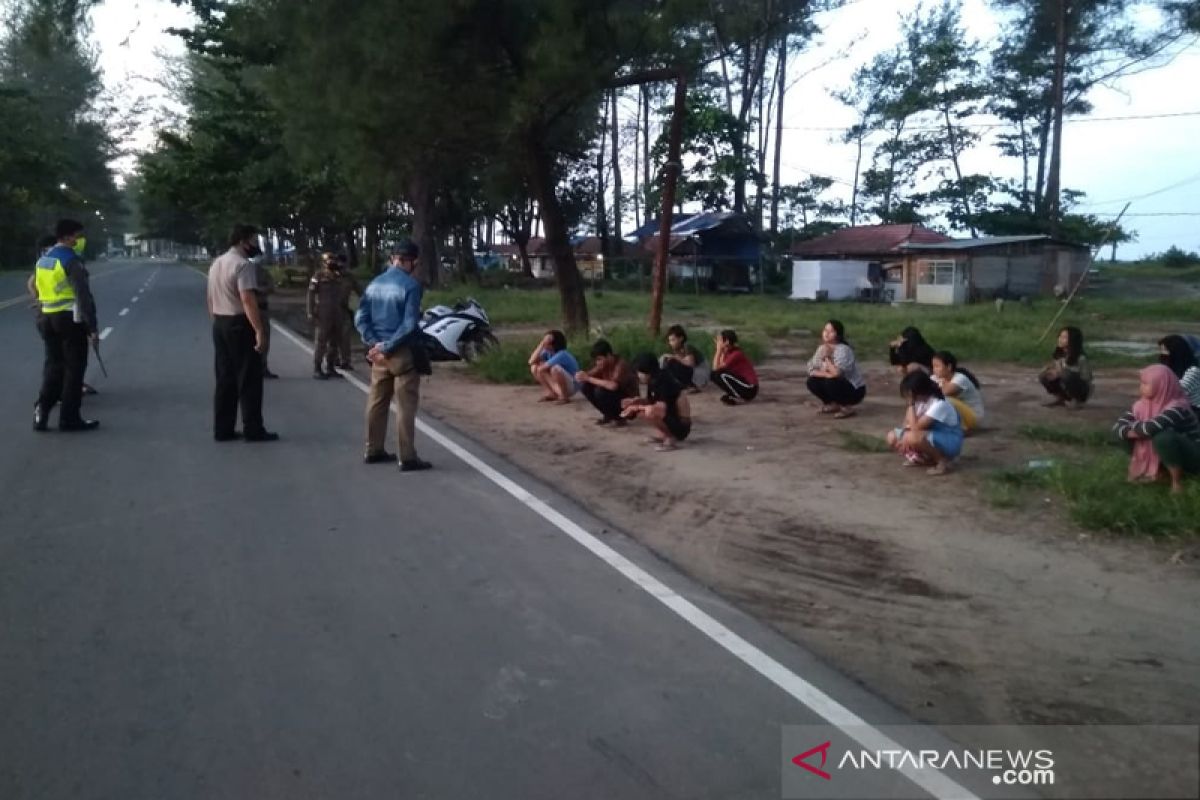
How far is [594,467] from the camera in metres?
9.97

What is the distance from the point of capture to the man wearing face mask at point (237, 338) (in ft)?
33.6

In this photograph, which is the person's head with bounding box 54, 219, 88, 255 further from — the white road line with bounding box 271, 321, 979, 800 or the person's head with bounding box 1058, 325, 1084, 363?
the person's head with bounding box 1058, 325, 1084, 363

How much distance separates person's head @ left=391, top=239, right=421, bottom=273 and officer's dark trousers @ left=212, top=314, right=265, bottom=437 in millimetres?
1905

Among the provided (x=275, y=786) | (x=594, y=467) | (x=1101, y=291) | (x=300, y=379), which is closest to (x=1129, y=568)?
(x=594, y=467)

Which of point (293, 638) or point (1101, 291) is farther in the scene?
point (1101, 291)

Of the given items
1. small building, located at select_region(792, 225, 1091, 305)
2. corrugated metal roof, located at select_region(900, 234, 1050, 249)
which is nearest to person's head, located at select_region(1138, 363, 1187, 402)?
small building, located at select_region(792, 225, 1091, 305)

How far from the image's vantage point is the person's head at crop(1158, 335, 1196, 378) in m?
9.17

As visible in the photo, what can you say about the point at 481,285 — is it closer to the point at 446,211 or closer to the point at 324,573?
the point at 446,211

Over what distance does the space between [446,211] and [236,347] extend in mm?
37114

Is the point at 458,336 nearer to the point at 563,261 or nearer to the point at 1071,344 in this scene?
the point at 563,261

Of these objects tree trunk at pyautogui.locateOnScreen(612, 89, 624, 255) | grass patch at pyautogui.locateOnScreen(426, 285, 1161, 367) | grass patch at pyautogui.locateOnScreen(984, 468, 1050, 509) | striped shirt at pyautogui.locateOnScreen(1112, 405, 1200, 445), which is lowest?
grass patch at pyautogui.locateOnScreen(984, 468, 1050, 509)

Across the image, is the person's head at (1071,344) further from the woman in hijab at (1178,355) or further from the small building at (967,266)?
the small building at (967,266)

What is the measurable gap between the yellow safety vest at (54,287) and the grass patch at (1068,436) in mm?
9103

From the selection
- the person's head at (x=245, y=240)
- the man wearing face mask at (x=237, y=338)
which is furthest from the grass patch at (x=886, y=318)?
the man wearing face mask at (x=237, y=338)
